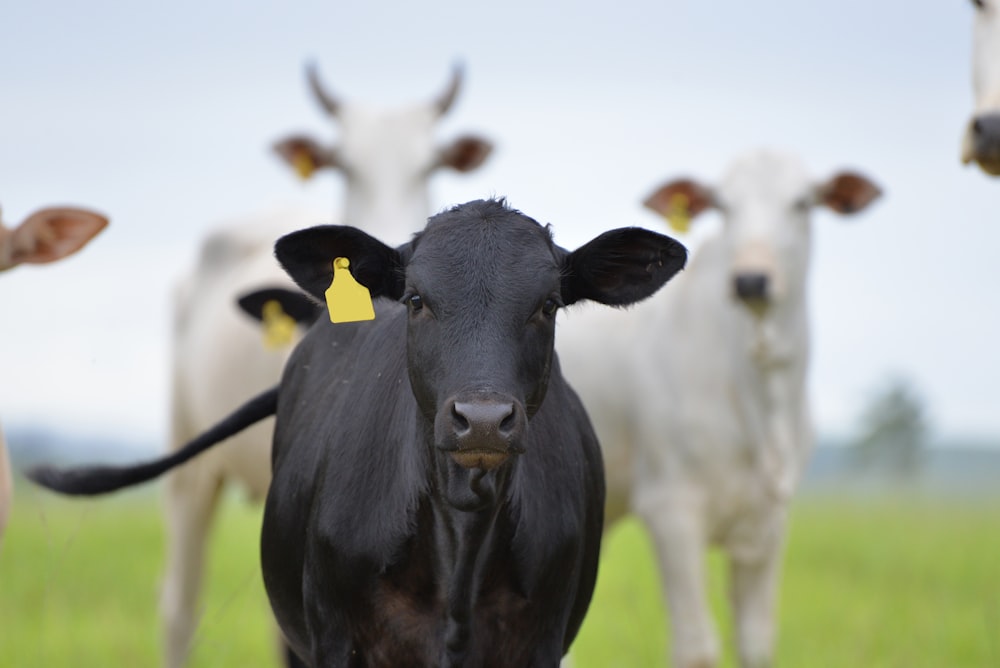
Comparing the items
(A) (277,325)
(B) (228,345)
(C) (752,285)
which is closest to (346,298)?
(A) (277,325)

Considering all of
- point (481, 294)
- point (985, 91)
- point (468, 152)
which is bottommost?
point (481, 294)

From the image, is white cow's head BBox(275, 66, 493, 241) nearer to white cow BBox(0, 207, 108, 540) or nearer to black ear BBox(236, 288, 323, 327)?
black ear BBox(236, 288, 323, 327)

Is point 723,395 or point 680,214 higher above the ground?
point 680,214

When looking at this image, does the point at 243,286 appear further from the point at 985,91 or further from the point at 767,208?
the point at 985,91

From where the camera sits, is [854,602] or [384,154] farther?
[854,602]

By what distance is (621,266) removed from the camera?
372 cm

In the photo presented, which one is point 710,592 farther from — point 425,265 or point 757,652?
point 425,265

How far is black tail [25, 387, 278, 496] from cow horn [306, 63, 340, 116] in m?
4.03

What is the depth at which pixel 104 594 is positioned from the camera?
11.0 m

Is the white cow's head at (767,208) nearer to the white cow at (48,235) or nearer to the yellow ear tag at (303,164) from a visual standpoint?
the yellow ear tag at (303,164)

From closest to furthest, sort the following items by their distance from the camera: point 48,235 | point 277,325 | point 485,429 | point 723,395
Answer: point 485,429 < point 48,235 < point 277,325 < point 723,395

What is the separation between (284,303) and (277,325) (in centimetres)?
67

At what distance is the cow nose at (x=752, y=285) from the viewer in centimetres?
657

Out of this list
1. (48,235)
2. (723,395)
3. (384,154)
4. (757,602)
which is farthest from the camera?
(384,154)
